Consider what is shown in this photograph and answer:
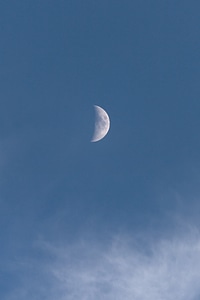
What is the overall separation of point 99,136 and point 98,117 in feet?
17.1

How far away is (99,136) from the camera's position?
7669 centimetres

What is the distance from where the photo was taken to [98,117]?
77312 mm
